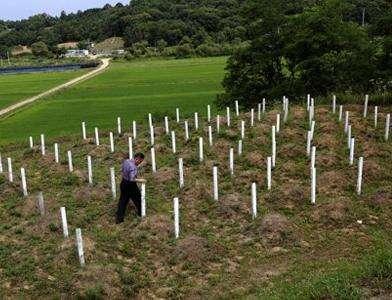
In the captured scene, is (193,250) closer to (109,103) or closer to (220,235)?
(220,235)

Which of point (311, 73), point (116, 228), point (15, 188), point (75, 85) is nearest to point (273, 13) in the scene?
point (311, 73)

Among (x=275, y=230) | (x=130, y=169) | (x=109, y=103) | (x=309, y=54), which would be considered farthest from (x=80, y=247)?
(x=109, y=103)

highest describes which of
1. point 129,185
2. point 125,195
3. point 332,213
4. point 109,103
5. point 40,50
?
point 129,185

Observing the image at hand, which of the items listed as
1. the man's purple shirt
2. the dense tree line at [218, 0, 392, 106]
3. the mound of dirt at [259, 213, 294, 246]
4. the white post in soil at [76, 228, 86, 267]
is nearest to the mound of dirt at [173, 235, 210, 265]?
the mound of dirt at [259, 213, 294, 246]

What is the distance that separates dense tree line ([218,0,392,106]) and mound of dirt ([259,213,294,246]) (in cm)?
1856

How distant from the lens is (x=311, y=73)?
3572cm

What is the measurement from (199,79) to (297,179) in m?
59.7

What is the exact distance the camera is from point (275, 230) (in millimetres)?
14516

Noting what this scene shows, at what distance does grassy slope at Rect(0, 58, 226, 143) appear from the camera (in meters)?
41.9

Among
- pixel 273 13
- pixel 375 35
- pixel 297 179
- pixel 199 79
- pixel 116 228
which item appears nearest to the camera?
pixel 116 228

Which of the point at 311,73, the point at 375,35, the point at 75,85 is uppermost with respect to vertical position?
the point at 375,35

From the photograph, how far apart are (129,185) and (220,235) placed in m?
2.71

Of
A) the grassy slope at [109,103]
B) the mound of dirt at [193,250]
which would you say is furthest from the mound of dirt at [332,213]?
the grassy slope at [109,103]

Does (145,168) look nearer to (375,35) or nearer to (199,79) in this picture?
(375,35)
